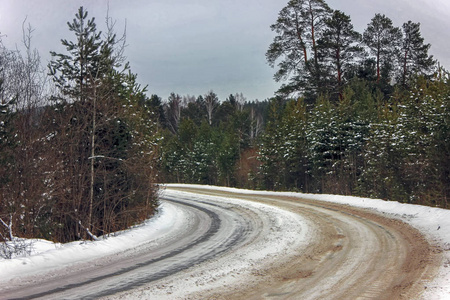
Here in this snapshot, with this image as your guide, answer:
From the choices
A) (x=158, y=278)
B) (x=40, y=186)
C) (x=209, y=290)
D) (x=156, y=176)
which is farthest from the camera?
(x=156, y=176)

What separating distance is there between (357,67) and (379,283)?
2941cm

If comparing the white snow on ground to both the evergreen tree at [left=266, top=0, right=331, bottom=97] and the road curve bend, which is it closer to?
the road curve bend

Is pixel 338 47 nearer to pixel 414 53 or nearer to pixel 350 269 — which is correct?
pixel 414 53

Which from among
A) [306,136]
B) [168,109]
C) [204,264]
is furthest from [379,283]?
[168,109]

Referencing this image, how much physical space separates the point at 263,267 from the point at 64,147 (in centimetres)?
724

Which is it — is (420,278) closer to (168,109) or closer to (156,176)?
(156,176)

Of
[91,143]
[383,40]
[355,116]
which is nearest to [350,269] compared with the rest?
[91,143]

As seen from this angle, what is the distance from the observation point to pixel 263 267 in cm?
677

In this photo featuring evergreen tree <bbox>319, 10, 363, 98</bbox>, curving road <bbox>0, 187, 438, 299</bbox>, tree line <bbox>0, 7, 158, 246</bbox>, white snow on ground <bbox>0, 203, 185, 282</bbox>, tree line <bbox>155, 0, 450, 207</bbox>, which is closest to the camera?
curving road <bbox>0, 187, 438, 299</bbox>

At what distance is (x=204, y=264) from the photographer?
282 inches

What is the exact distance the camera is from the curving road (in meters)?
5.49

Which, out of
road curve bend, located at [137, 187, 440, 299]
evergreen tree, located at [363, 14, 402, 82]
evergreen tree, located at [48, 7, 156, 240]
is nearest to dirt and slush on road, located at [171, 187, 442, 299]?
road curve bend, located at [137, 187, 440, 299]

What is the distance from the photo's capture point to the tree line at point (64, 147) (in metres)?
9.76

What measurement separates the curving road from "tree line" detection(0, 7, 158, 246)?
111 inches
